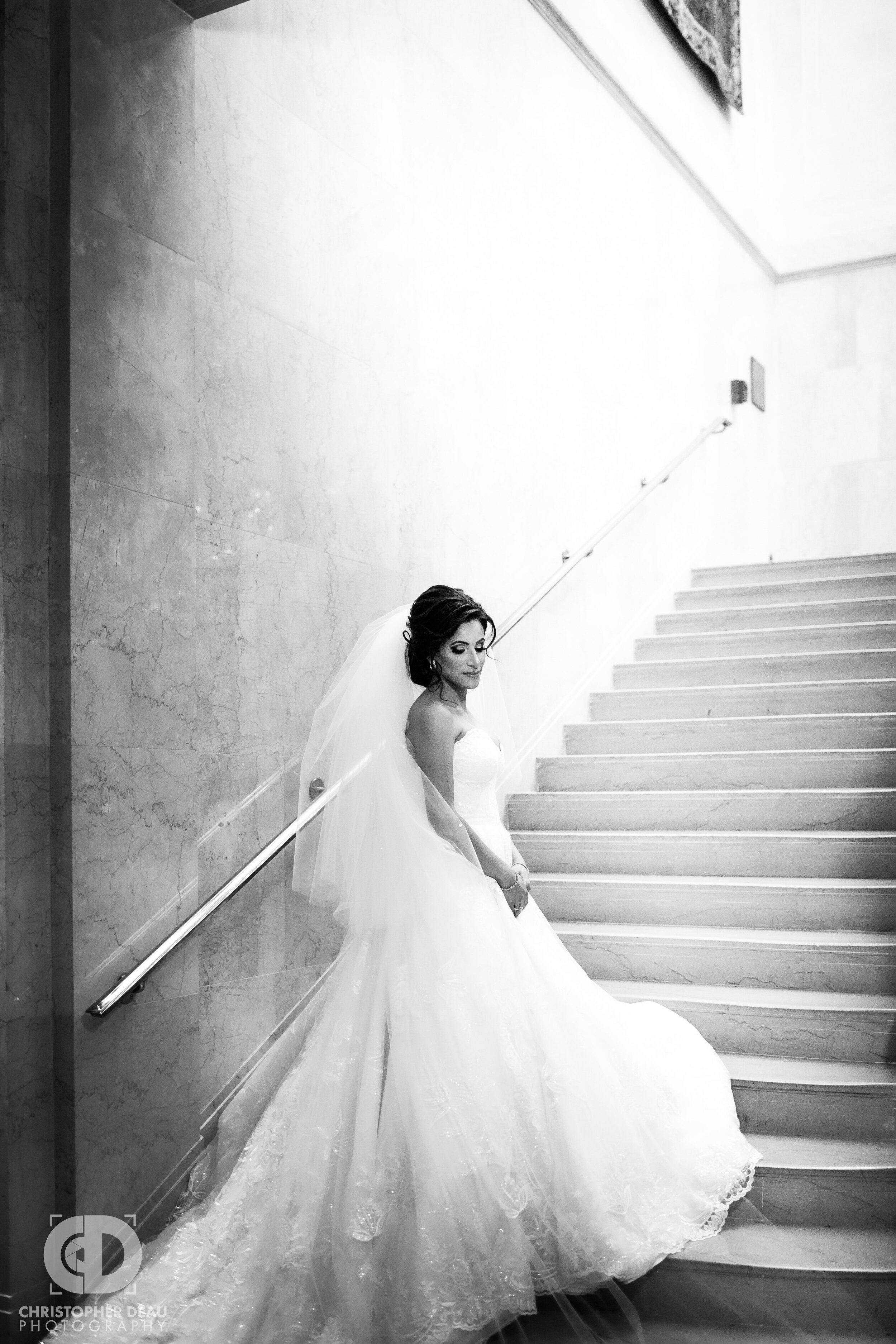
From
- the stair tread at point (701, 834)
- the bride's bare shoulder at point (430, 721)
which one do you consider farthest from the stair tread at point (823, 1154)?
the bride's bare shoulder at point (430, 721)

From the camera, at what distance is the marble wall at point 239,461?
3.07m

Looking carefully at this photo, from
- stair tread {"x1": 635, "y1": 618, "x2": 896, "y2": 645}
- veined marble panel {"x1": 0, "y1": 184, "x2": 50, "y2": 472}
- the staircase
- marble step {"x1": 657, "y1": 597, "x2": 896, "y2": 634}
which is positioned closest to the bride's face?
veined marble panel {"x1": 0, "y1": 184, "x2": 50, "y2": 472}

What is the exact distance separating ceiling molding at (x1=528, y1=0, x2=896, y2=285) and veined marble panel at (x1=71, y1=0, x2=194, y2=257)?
315cm

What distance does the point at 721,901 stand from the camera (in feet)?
14.9

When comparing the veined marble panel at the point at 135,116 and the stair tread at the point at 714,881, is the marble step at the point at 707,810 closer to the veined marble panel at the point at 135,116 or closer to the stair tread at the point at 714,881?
the stair tread at the point at 714,881

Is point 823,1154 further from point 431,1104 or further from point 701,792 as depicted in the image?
point 701,792

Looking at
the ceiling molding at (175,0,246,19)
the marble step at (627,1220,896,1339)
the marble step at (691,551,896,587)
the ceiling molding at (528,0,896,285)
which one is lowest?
the marble step at (627,1220,896,1339)

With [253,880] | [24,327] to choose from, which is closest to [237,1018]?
[253,880]

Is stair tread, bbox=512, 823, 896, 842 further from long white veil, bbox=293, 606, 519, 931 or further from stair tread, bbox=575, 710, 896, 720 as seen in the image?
long white veil, bbox=293, 606, 519, 931

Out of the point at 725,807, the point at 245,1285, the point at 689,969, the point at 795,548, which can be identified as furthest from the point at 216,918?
the point at 795,548

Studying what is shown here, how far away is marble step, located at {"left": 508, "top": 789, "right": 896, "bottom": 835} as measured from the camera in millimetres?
4816

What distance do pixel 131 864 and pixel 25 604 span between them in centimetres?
74

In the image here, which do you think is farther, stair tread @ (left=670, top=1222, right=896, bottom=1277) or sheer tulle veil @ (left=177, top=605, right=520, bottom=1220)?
sheer tulle veil @ (left=177, top=605, right=520, bottom=1220)

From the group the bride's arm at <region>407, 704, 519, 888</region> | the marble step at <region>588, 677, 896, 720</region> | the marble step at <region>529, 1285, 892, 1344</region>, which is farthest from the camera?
the marble step at <region>588, 677, 896, 720</region>
